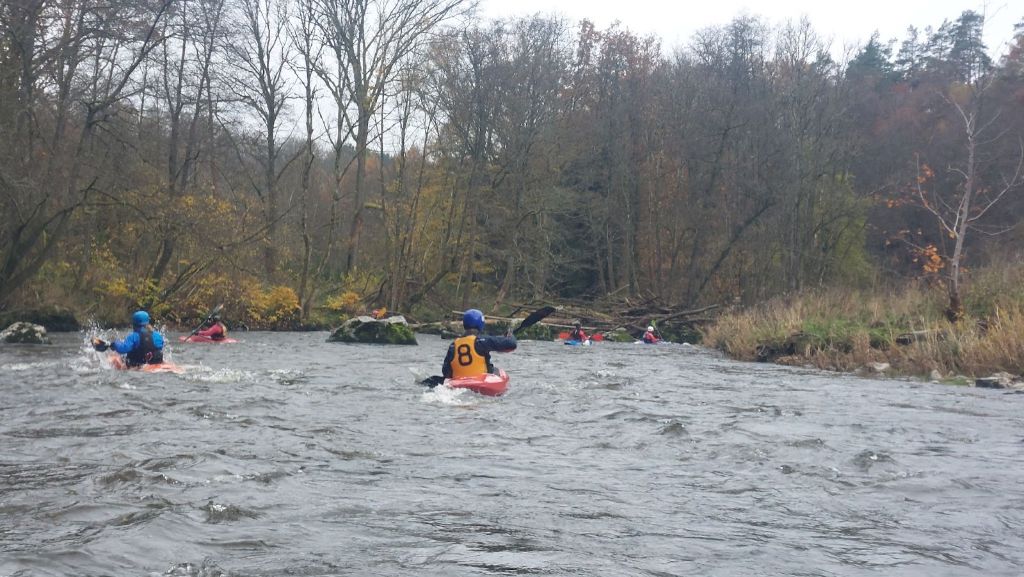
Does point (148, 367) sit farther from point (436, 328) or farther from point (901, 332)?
point (436, 328)

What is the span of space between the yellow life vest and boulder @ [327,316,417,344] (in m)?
11.1

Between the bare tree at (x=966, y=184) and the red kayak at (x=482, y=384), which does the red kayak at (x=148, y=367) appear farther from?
the bare tree at (x=966, y=184)

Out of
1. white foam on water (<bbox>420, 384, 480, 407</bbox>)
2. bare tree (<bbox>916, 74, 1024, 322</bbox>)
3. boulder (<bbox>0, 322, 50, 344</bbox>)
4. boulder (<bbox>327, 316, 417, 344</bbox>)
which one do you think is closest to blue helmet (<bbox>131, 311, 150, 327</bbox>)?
white foam on water (<bbox>420, 384, 480, 407</bbox>)

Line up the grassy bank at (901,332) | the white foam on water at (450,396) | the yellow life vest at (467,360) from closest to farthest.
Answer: the white foam on water at (450,396)
the yellow life vest at (467,360)
the grassy bank at (901,332)

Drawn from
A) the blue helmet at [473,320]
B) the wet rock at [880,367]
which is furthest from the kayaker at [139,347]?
the wet rock at [880,367]

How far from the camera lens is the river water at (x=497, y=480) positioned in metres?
4.44

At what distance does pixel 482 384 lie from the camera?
1124 cm

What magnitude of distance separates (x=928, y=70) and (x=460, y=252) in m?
26.2

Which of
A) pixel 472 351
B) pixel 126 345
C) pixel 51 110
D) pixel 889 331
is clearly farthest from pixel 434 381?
pixel 51 110

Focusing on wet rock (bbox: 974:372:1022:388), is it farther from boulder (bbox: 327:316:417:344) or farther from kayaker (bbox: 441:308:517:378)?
boulder (bbox: 327:316:417:344)

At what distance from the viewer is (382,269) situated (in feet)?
109

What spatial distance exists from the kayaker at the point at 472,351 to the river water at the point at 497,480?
0.45 meters

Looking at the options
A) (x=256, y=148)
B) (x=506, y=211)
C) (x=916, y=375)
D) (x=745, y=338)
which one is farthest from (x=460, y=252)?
(x=916, y=375)

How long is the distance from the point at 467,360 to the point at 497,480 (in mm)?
5039
